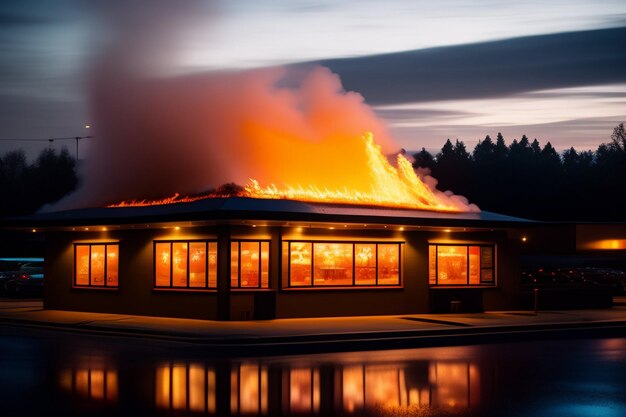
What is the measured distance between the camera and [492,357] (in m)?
21.2

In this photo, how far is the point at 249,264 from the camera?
31797mm

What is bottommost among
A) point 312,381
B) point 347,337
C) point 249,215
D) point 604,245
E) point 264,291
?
point 347,337

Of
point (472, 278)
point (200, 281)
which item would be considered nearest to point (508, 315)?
point (472, 278)

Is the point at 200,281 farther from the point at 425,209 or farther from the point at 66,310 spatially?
the point at 425,209

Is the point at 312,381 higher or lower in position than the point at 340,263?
lower

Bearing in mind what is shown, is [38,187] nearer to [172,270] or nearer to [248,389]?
[172,270]

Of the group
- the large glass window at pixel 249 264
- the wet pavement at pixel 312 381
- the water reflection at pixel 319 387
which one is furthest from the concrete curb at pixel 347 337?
the large glass window at pixel 249 264

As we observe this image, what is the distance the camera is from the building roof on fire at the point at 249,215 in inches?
1184

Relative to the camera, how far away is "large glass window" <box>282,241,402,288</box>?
32781 millimetres

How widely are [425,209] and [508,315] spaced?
547 cm

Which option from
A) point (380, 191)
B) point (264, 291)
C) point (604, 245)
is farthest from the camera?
point (604, 245)

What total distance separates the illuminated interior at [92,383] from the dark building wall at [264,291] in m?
13.3

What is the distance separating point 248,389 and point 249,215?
46.8 ft

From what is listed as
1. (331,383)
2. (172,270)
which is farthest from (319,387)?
(172,270)
